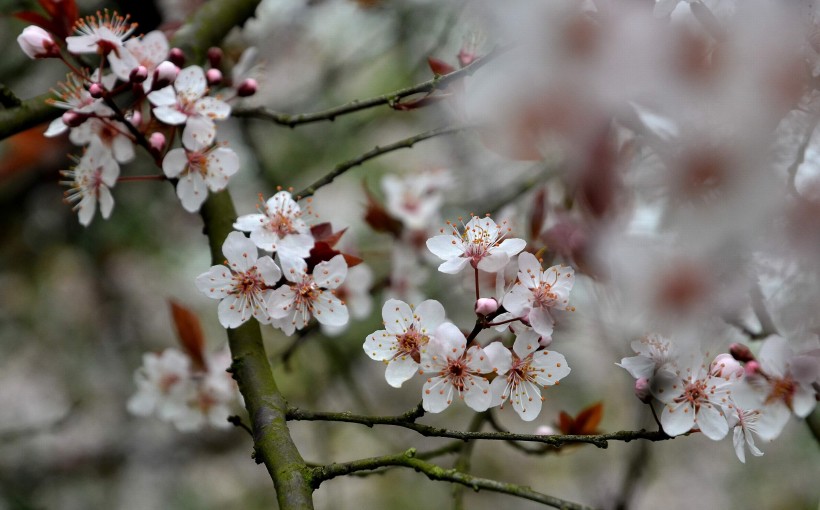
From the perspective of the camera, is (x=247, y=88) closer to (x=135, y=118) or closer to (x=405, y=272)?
(x=135, y=118)

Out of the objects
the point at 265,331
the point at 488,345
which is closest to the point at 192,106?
the point at 488,345

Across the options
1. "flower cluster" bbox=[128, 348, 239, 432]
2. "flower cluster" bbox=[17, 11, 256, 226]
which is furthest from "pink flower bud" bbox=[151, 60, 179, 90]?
"flower cluster" bbox=[128, 348, 239, 432]

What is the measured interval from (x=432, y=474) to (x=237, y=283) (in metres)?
0.36

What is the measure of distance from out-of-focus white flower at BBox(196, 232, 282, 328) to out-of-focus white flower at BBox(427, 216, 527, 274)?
0.78 ft

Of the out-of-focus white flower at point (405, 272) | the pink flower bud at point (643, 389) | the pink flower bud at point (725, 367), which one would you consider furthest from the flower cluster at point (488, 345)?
the out-of-focus white flower at point (405, 272)

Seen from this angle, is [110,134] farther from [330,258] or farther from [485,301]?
[485,301]

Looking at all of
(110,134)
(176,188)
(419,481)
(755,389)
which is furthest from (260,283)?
(419,481)

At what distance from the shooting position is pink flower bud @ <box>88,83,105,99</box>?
1.01 m

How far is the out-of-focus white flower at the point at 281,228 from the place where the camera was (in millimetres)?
975

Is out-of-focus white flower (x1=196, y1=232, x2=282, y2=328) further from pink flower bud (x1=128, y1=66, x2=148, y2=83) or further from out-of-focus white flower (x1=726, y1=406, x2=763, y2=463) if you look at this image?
out-of-focus white flower (x1=726, y1=406, x2=763, y2=463)

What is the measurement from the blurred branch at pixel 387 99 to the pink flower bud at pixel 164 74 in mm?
190

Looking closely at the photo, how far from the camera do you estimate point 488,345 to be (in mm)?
905

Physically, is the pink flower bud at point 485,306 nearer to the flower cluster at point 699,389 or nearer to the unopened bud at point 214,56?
the flower cluster at point 699,389

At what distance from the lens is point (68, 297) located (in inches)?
128
